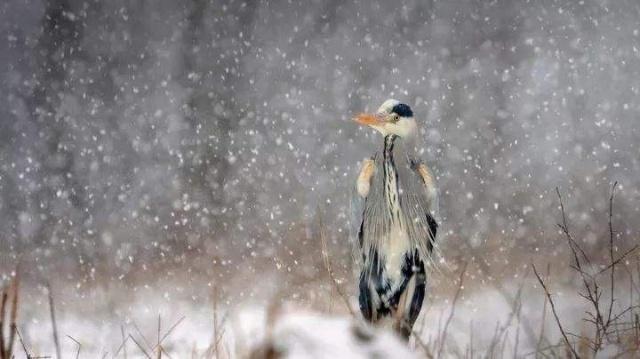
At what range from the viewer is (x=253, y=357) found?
0.67 m

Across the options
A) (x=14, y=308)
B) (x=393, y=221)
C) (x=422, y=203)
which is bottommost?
(x=14, y=308)

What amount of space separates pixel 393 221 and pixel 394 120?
2.07 feet

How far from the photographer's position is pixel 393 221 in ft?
12.5

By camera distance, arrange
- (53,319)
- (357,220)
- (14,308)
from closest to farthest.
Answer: (14,308)
(53,319)
(357,220)

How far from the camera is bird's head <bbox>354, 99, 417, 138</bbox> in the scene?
156 inches

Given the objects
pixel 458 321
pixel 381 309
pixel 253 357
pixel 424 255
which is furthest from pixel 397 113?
pixel 253 357

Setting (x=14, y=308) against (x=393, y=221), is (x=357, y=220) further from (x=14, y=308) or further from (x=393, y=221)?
(x=14, y=308)

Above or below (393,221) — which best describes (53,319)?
below

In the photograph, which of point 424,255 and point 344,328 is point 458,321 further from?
point 344,328

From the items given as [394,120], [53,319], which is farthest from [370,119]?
[53,319]

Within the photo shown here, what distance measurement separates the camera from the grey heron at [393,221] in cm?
371

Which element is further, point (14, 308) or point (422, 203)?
point (422, 203)

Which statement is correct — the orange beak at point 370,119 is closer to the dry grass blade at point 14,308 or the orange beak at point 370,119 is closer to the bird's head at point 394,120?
the bird's head at point 394,120

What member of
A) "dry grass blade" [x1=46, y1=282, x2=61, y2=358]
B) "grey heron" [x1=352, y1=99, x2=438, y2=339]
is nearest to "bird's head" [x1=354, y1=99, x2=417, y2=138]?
"grey heron" [x1=352, y1=99, x2=438, y2=339]
